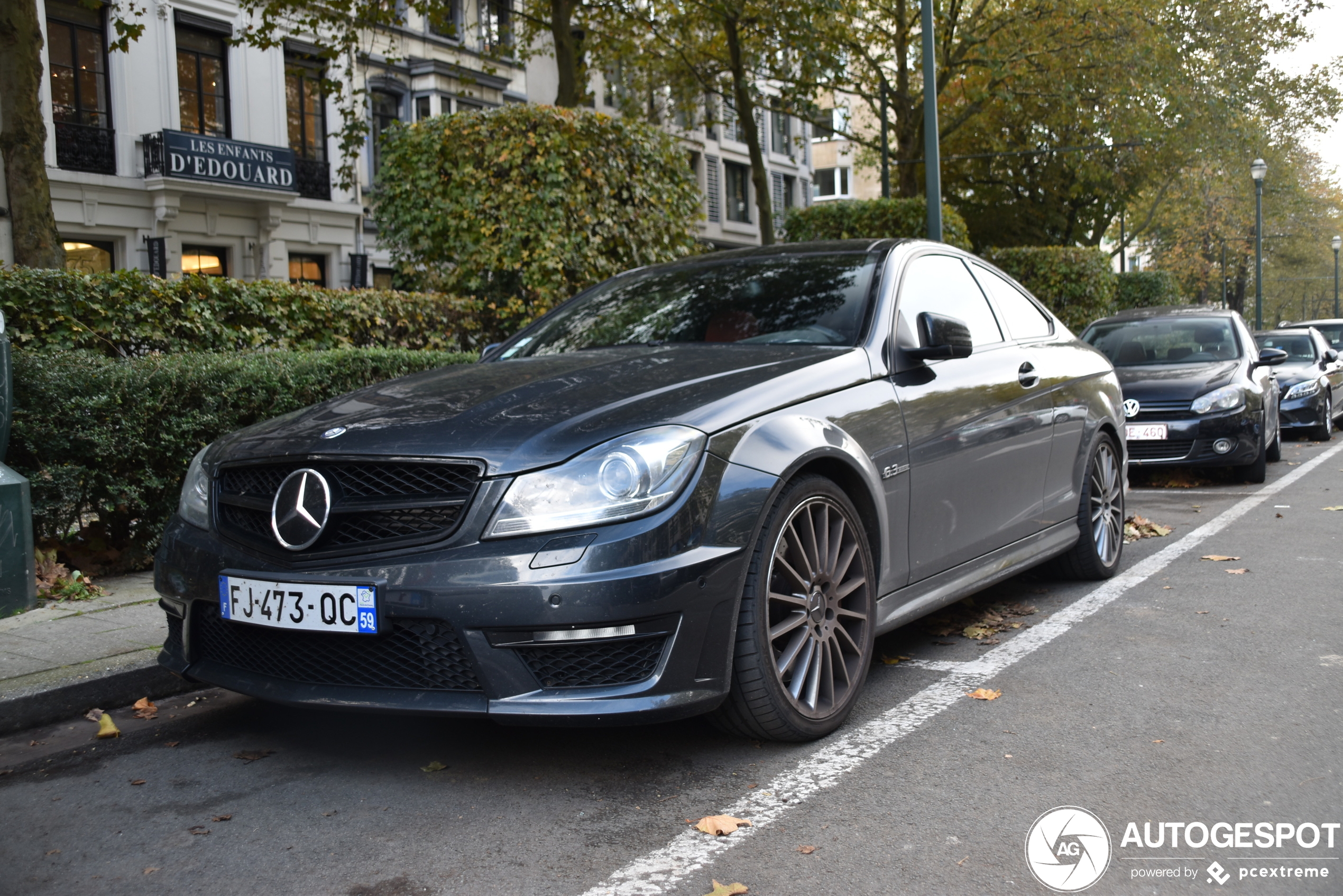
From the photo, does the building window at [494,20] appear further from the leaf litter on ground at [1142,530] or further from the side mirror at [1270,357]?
the leaf litter on ground at [1142,530]

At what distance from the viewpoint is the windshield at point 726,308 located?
14.6 ft

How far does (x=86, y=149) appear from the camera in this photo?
76.0 ft

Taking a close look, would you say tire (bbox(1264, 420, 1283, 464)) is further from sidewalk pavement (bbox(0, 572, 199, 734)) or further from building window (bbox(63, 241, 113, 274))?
building window (bbox(63, 241, 113, 274))

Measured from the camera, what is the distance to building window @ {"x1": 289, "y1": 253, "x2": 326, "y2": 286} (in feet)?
89.5

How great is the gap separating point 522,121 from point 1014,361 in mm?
6657

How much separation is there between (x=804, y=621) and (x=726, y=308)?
149 centimetres

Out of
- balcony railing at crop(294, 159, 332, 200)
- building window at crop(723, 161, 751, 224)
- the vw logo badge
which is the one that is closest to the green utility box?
the vw logo badge

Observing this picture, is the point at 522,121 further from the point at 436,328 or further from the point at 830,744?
the point at 830,744

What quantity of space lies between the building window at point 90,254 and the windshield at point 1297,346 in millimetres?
19777

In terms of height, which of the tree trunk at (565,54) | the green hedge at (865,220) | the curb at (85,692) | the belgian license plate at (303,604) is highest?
the tree trunk at (565,54)

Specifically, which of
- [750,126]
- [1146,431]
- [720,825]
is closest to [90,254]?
[750,126]

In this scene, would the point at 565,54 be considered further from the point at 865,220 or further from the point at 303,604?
the point at 303,604

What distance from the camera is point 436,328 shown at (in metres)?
9.92

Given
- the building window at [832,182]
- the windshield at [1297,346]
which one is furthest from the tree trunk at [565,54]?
the building window at [832,182]
